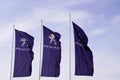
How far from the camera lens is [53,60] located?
1191 inches

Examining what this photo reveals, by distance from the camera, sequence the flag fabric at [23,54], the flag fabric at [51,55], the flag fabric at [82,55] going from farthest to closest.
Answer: the flag fabric at [23,54] → the flag fabric at [51,55] → the flag fabric at [82,55]

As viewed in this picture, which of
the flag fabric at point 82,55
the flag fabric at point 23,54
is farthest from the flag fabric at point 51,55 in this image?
the flag fabric at point 82,55

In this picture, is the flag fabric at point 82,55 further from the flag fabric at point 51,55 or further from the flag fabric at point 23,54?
the flag fabric at point 23,54

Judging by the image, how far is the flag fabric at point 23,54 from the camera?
101ft

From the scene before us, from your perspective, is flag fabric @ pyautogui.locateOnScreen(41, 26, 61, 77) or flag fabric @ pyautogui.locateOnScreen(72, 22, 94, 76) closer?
flag fabric @ pyautogui.locateOnScreen(72, 22, 94, 76)

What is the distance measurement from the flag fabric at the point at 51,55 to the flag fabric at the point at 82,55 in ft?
7.18

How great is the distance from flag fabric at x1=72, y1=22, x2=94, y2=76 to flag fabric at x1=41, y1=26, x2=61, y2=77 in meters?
2.19

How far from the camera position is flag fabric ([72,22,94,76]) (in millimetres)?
28641

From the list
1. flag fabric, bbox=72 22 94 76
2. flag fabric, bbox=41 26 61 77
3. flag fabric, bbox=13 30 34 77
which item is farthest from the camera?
flag fabric, bbox=13 30 34 77

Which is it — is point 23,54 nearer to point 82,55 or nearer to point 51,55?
point 51,55

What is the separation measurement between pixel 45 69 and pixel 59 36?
12.4ft

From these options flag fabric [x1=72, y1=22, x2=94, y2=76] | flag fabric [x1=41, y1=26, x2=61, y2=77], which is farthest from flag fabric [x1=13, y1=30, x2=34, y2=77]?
flag fabric [x1=72, y1=22, x2=94, y2=76]

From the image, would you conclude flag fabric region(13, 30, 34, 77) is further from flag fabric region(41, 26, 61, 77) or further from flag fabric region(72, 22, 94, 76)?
flag fabric region(72, 22, 94, 76)

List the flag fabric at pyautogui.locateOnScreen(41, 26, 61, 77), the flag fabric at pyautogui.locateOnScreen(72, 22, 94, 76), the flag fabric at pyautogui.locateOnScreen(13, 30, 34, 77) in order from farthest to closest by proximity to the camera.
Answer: the flag fabric at pyautogui.locateOnScreen(13, 30, 34, 77)
the flag fabric at pyautogui.locateOnScreen(41, 26, 61, 77)
the flag fabric at pyautogui.locateOnScreen(72, 22, 94, 76)
